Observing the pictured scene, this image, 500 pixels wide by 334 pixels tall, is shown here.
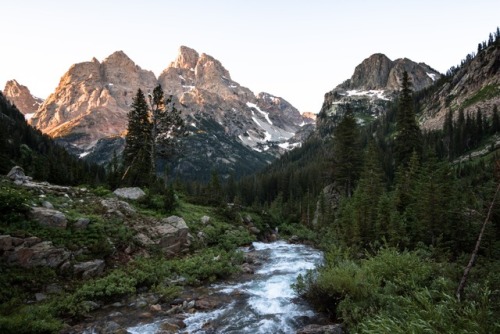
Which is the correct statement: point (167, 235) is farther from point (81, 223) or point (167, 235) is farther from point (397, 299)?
point (397, 299)

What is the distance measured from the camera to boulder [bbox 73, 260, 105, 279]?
15.7 m

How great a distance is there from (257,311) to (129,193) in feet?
59.1

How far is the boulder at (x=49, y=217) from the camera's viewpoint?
16828 millimetres

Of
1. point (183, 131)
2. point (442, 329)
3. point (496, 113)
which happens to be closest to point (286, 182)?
point (496, 113)

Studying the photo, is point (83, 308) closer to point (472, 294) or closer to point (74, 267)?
point (74, 267)

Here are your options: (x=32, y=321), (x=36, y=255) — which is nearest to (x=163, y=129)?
(x=36, y=255)

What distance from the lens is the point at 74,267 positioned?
1569 cm

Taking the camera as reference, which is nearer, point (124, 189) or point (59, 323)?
point (59, 323)

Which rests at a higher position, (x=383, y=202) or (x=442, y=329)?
(x=383, y=202)

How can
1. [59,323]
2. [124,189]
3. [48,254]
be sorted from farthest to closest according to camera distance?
[124,189], [48,254], [59,323]

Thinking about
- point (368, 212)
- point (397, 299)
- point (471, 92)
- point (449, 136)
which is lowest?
point (397, 299)

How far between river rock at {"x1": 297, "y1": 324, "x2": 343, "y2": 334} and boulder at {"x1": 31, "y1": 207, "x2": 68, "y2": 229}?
13.7m

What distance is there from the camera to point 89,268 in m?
16.2

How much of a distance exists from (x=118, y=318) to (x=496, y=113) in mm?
128888
